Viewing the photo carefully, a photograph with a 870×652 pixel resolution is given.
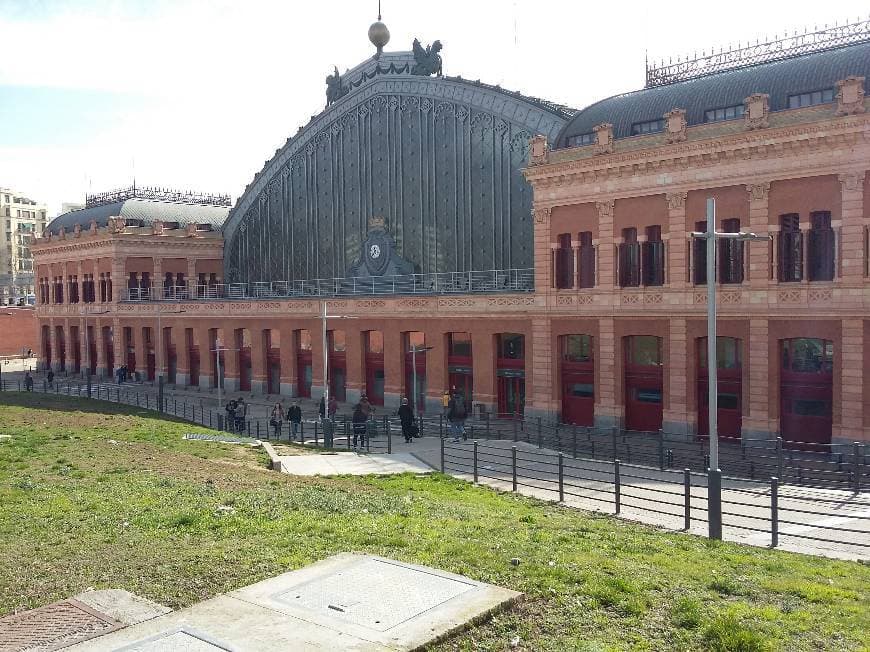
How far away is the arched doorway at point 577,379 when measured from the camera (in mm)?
39688

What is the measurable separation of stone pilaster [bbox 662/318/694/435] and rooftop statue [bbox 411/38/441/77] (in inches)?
1126

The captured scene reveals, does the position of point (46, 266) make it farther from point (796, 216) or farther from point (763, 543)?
point (763, 543)

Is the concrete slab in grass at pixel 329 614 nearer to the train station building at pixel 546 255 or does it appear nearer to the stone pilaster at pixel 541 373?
the train station building at pixel 546 255

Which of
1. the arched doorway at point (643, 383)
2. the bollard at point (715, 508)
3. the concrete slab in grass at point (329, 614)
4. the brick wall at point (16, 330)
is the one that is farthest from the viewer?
the brick wall at point (16, 330)

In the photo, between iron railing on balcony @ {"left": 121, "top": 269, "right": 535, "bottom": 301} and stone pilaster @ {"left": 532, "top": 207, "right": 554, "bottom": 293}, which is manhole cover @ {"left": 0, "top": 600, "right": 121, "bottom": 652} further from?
iron railing on balcony @ {"left": 121, "top": 269, "right": 535, "bottom": 301}

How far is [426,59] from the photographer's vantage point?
56.8 m

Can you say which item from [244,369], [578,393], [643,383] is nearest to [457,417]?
[578,393]

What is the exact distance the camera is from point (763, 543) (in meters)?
17.3

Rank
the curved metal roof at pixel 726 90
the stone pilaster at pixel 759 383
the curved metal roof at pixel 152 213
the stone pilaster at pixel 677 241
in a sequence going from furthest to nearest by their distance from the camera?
the curved metal roof at pixel 152 213 < the stone pilaster at pixel 677 241 < the curved metal roof at pixel 726 90 < the stone pilaster at pixel 759 383

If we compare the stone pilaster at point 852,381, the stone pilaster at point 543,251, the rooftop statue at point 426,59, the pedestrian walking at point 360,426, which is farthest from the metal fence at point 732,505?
the rooftop statue at point 426,59

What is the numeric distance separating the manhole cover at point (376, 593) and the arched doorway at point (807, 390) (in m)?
23.9

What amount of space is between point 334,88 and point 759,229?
124 ft

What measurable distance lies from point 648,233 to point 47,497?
88.2ft

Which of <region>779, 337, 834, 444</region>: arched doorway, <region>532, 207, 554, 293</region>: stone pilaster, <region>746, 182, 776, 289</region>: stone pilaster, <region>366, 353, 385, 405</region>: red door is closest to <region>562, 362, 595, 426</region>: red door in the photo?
<region>532, 207, 554, 293</region>: stone pilaster
